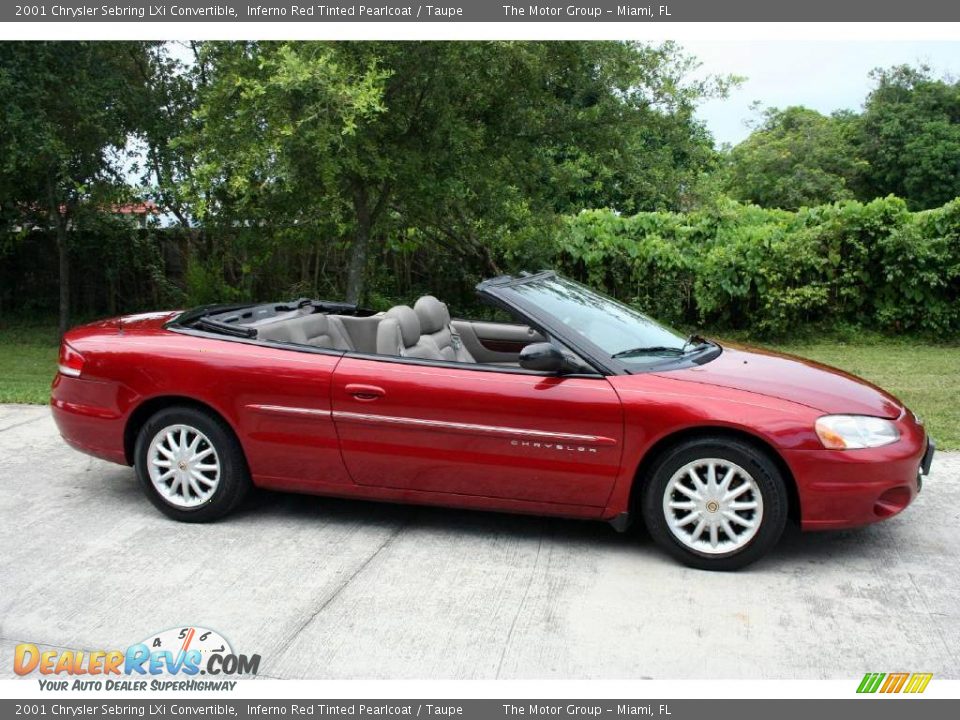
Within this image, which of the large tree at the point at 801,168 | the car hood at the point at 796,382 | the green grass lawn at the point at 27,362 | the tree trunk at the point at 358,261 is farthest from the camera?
the large tree at the point at 801,168

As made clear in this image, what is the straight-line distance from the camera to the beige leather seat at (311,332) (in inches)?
210

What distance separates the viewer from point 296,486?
5070 millimetres

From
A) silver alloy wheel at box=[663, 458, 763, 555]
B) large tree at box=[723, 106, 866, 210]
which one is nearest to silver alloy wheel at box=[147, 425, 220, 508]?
silver alloy wheel at box=[663, 458, 763, 555]

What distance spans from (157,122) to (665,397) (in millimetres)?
9519

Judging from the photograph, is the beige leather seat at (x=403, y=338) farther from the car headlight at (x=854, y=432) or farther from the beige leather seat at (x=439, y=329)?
the car headlight at (x=854, y=432)

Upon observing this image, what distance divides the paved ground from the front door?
1.18 feet

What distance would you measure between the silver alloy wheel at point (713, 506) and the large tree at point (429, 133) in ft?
13.5

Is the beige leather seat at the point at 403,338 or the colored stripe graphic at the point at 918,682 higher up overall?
the beige leather seat at the point at 403,338

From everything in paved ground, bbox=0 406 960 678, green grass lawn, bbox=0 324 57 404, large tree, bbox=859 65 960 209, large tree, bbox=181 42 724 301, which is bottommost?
green grass lawn, bbox=0 324 57 404

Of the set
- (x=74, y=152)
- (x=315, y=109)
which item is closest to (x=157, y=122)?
(x=74, y=152)

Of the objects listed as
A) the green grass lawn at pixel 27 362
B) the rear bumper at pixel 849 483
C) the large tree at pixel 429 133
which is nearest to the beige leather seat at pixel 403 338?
the rear bumper at pixel 849 483

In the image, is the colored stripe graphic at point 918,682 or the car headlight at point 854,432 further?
the car headlight at point 854,432

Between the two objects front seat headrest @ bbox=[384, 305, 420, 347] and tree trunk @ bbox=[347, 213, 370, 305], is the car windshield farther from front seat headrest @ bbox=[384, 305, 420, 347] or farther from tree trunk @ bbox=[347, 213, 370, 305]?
tree trunk @ bbox=[347, 213, 370, 305]

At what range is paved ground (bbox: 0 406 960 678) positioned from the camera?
368cm
